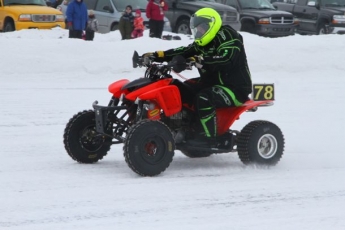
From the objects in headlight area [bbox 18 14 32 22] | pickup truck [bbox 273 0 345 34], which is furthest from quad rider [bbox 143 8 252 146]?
pickup truck [bbox 273 0 345 34]

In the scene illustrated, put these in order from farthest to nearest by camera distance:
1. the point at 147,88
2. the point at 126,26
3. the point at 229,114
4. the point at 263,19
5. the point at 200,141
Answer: the point at 263,19 < the point at 126,26 < the point at 229,114 < the point at 200,141 < the point at 147,88

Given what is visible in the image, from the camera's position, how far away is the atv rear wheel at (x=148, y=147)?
26.7 feet

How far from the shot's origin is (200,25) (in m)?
8.75

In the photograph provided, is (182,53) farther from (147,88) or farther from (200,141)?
(200,141)

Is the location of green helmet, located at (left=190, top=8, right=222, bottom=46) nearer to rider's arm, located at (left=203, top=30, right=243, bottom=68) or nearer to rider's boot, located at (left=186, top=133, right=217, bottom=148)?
rider's arm, located at (left=203, top=30, right=243, bottom=68)

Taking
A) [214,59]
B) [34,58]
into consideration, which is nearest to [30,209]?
[214,59]

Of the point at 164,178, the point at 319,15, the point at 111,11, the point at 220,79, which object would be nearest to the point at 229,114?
the point at 220,79

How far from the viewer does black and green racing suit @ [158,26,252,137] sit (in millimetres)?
8648

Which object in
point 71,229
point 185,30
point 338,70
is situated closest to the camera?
point 71,229

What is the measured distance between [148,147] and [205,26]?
1.38 m

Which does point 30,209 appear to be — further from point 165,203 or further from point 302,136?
point 302,136

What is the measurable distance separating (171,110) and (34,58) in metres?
9.64

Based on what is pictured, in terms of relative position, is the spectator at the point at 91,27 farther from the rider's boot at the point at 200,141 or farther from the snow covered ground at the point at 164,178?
the rider's boot at the point at 200,141

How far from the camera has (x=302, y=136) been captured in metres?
11.4
